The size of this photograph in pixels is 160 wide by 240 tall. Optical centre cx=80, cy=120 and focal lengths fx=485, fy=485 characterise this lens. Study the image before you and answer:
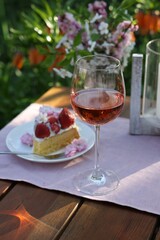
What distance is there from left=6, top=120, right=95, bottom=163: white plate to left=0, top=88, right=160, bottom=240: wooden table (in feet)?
0.34

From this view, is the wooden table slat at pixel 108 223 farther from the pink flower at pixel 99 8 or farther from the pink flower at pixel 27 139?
the pink flower at pixel 99 8

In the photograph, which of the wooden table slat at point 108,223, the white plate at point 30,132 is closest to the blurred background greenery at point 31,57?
the white plate at point 30,132

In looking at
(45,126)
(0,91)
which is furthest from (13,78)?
(45,126)

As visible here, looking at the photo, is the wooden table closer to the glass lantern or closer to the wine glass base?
the wine glass base

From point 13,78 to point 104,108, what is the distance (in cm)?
196

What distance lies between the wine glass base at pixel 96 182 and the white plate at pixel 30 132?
0.24 ft

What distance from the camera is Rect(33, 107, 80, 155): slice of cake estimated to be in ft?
4.15

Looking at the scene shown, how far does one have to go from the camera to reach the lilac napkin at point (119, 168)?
3.67 ft

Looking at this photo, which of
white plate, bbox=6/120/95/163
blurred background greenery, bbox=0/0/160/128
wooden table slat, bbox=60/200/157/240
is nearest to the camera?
wooden table slat, bbox=60/200/157/240

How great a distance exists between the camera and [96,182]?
1184 mm

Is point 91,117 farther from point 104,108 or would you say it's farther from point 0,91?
point 0,91

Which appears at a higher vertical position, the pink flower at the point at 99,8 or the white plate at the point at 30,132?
the pink flower at the point at 99,8

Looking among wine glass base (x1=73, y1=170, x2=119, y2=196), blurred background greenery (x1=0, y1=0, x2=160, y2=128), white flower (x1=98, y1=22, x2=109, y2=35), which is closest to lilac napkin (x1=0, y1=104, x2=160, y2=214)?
wine glass base (x1=73, y1=170, x2=119, y2=196)

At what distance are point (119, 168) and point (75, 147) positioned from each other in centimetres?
13
